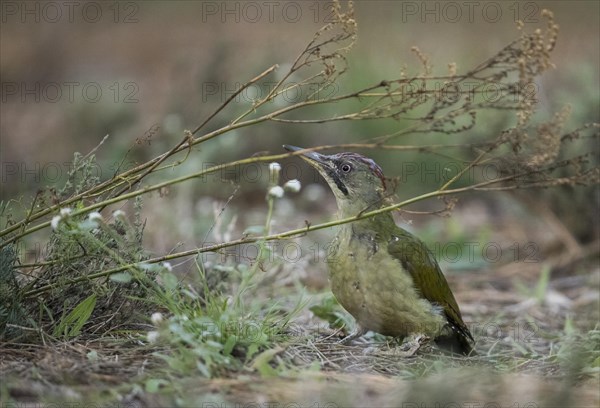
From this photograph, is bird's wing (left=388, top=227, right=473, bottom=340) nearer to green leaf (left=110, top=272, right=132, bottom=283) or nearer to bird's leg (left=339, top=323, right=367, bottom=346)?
Result: bird's leg (left=339, top=323, right=367, bottom=346)

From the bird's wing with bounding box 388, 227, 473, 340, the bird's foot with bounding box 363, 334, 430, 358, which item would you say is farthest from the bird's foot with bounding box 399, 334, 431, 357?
the bird's wing with bounding box 388, 227, 473, 340

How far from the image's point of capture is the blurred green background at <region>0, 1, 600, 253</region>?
8.66m

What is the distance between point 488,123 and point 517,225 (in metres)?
1.85

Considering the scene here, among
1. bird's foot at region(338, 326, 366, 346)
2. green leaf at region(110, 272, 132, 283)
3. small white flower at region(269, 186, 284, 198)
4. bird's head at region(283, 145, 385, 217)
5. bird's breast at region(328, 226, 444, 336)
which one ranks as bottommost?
bird's foot at region(338, 326, 366, 346)

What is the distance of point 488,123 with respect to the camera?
8164 mm

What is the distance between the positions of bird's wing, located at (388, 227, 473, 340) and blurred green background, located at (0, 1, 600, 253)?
199 centimetres

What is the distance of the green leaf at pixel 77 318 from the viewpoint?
4.48 m

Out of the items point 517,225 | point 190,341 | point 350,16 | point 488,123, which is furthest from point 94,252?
point 517,225

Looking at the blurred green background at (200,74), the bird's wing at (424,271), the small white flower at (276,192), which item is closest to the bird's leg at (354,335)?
the bird's wing at (424,271)

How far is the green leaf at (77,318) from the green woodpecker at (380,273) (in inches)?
49.2

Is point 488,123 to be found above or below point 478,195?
above

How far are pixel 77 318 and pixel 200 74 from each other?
6.66 m

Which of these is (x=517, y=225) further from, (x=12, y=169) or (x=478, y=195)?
(x=12, y=169)

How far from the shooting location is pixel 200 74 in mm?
10867
